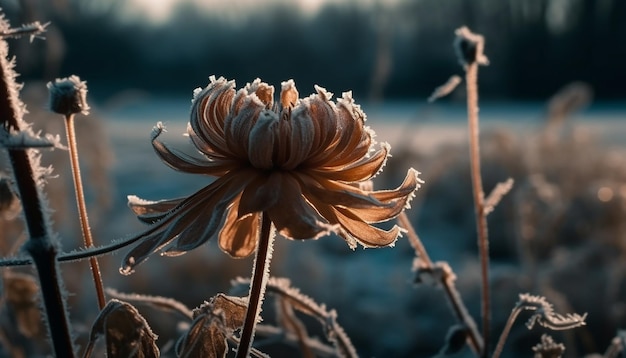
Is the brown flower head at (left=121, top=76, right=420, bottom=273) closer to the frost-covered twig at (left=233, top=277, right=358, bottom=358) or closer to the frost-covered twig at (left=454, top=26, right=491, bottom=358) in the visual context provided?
the frost-covered twig at (left=233, top=277, right=358, bottom=358)

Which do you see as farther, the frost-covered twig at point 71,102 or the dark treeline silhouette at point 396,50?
the dark treeline silhouette at point 396,50

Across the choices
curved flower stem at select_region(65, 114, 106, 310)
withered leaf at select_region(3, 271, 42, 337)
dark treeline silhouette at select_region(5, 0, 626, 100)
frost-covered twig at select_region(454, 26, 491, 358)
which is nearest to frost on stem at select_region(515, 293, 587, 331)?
frost-covered twig at select_region(454, 26, 491, 358)

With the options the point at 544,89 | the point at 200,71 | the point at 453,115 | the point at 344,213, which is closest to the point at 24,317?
the point at 344,213

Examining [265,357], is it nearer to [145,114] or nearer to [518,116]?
[518,116]

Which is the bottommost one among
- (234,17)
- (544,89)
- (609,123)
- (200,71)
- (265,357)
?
(265,357)

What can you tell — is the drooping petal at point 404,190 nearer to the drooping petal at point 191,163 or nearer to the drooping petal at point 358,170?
the drooping petal at point 358,170

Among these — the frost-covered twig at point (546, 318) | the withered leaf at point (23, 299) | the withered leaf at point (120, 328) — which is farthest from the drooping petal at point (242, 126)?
the withered leaf at point (23, 299)
